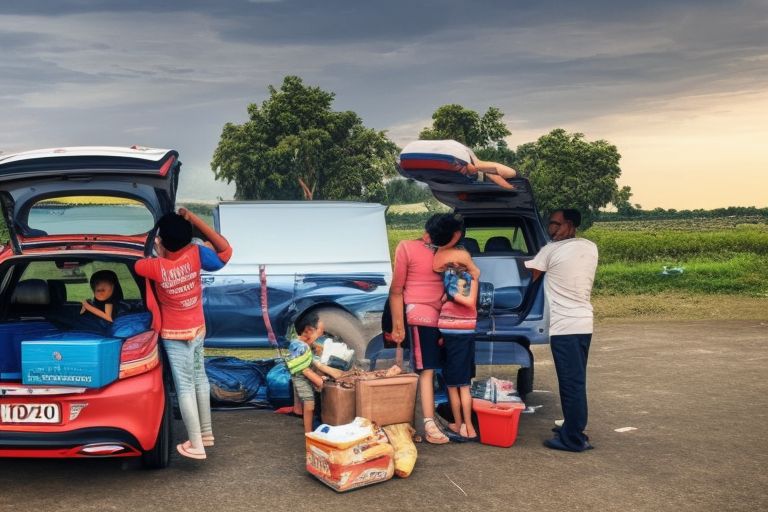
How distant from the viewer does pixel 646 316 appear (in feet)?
57.4

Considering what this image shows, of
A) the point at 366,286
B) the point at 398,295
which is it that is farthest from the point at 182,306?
the point at 366,286

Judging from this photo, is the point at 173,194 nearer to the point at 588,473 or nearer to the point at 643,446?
the point at 588,473

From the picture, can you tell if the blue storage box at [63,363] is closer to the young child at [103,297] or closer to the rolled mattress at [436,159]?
the young child at [103,297]

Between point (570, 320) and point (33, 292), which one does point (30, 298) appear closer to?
point (33, 292)

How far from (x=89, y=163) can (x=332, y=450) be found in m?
2.68

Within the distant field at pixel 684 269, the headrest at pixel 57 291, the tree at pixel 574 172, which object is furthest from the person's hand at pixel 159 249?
the tree at pixel 574 172

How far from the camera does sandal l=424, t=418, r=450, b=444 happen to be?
7012 millimetres

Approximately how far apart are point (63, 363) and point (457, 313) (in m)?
3.09

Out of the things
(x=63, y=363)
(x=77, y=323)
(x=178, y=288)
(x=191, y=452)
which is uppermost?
(x=178, y=288)

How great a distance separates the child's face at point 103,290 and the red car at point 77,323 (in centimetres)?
20

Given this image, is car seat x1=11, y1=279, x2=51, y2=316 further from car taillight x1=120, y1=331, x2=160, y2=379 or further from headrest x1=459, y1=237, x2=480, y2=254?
headrest x1=459, y1=237, x2=480, y2=254

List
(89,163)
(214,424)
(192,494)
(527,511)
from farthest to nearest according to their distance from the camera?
(214,424) → (89,163) → (192,494) → (527,511)

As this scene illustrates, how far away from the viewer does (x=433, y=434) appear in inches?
277

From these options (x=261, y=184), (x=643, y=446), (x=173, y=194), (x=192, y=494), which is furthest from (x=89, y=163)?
(x=261, y=184)
